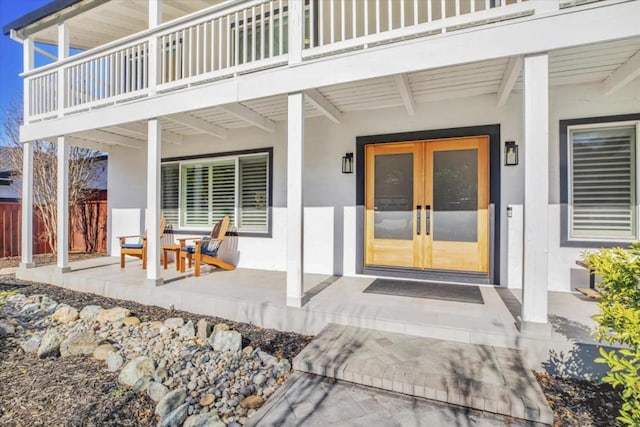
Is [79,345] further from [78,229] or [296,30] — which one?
[78,229]

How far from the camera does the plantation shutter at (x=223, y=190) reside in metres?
6.30

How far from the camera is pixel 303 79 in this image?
143 inches

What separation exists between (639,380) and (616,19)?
2707 mm

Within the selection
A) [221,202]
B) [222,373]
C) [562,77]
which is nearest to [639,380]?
[222,373]

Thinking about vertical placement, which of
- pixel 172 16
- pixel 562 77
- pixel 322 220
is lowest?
pixel 322 220

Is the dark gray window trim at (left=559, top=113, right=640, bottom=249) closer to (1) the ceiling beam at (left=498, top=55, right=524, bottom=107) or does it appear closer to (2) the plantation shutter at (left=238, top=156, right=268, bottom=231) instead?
(1) the ceiling beam at (left=498, top=55, right=524, bottom=107)

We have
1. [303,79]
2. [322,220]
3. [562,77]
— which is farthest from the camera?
[322,220]

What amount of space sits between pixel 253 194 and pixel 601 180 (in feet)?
17.1

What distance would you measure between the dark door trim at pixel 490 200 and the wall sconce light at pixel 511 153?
10 centimetres

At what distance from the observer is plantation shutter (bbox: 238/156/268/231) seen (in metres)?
6.01

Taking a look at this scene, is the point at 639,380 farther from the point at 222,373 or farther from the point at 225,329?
the point at 225,329

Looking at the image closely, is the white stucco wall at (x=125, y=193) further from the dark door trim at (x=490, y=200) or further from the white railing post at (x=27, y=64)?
the dark door trim at (x=490, y=200)

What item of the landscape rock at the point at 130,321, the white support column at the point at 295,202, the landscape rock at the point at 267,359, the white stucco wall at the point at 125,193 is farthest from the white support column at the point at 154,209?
the white stucco wall at the point at 125,193

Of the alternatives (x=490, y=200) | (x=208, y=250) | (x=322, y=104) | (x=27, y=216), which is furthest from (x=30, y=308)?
(x=490, y=200)
